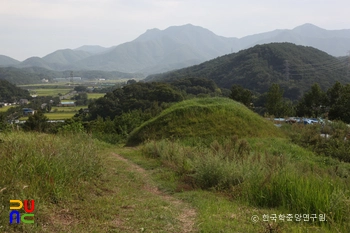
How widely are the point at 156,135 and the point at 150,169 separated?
498cm

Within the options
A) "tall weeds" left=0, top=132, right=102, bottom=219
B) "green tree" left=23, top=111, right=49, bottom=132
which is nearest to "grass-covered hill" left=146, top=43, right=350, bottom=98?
"green tree" left=23, top=111, right=49, bottom=132

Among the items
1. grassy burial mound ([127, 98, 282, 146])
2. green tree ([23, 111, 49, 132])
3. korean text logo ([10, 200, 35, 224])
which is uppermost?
korean text logo ([10, 200, 35, 224])

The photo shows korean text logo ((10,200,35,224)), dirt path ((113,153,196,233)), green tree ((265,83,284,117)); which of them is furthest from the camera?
green tree ((265,83,284,117))

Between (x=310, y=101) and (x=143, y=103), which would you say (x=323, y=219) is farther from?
(x=143, y=103)

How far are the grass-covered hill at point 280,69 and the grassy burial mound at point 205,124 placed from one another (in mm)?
49711

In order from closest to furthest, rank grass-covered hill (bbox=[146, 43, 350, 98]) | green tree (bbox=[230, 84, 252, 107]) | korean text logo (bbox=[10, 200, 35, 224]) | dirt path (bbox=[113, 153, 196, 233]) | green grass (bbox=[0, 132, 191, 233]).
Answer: korean text logo (bbox=[10, 200, 35, 224]) < green grass (bbox=[0, 132, 191, 233]) < dirt path (bbox=[113, 153, 196, 233]) < green tree (bbox=[230, 84, 252, 107]) < grass-covered hill (bbox=[146, 43, 350, 98])

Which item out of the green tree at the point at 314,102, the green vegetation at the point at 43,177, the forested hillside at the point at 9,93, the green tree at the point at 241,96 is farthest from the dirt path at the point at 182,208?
the forested hillside at the point at 9,93

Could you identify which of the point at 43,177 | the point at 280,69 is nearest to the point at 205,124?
the point at 43,177

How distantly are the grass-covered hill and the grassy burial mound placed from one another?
49711mm

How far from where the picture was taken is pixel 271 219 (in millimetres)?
3588

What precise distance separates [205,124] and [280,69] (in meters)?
65.3

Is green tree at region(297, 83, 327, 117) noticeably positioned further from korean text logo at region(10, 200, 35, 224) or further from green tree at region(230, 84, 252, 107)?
korean text logo at region(10, 200, 35, 224)

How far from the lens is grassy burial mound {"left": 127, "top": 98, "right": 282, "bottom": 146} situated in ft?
40.4

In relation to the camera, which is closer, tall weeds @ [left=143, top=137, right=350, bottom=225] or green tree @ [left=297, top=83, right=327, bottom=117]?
tall weeds @ [left=143, top=137, right=350, bottom=225]
